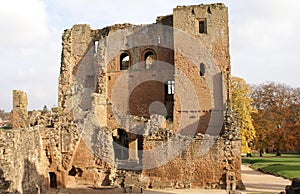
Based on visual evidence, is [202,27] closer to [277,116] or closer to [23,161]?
[23,161]

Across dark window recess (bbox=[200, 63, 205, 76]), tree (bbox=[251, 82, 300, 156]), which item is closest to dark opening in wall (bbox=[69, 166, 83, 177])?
dark window recess (bbox=[200, 63, 205, 76])

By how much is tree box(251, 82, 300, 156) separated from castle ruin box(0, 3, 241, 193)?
533 inches

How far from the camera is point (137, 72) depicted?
2416cm

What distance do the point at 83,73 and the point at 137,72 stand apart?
4.27m

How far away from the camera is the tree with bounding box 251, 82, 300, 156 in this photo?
32094mm

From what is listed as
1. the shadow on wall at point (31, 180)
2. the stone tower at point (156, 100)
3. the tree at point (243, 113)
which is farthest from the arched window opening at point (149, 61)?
the shadow on wall at point (31, 180)

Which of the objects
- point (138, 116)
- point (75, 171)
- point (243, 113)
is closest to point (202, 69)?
point (138, 116)

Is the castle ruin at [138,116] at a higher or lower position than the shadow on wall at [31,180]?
higher

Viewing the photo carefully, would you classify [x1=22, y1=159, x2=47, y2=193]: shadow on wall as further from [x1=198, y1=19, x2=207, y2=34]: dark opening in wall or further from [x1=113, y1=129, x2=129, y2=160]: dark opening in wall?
[x1=198, y1=19, x2=207, y2=34]: dark opening in wall

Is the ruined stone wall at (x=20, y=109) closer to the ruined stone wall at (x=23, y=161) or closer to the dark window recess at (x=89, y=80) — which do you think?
the ruined stone wall at (x=23, y=161)

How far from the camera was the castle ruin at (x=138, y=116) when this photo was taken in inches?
620

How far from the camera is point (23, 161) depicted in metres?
12.5

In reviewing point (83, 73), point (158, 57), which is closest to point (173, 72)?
point (158, 57)

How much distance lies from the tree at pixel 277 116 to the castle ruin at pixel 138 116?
13541 millimetres
